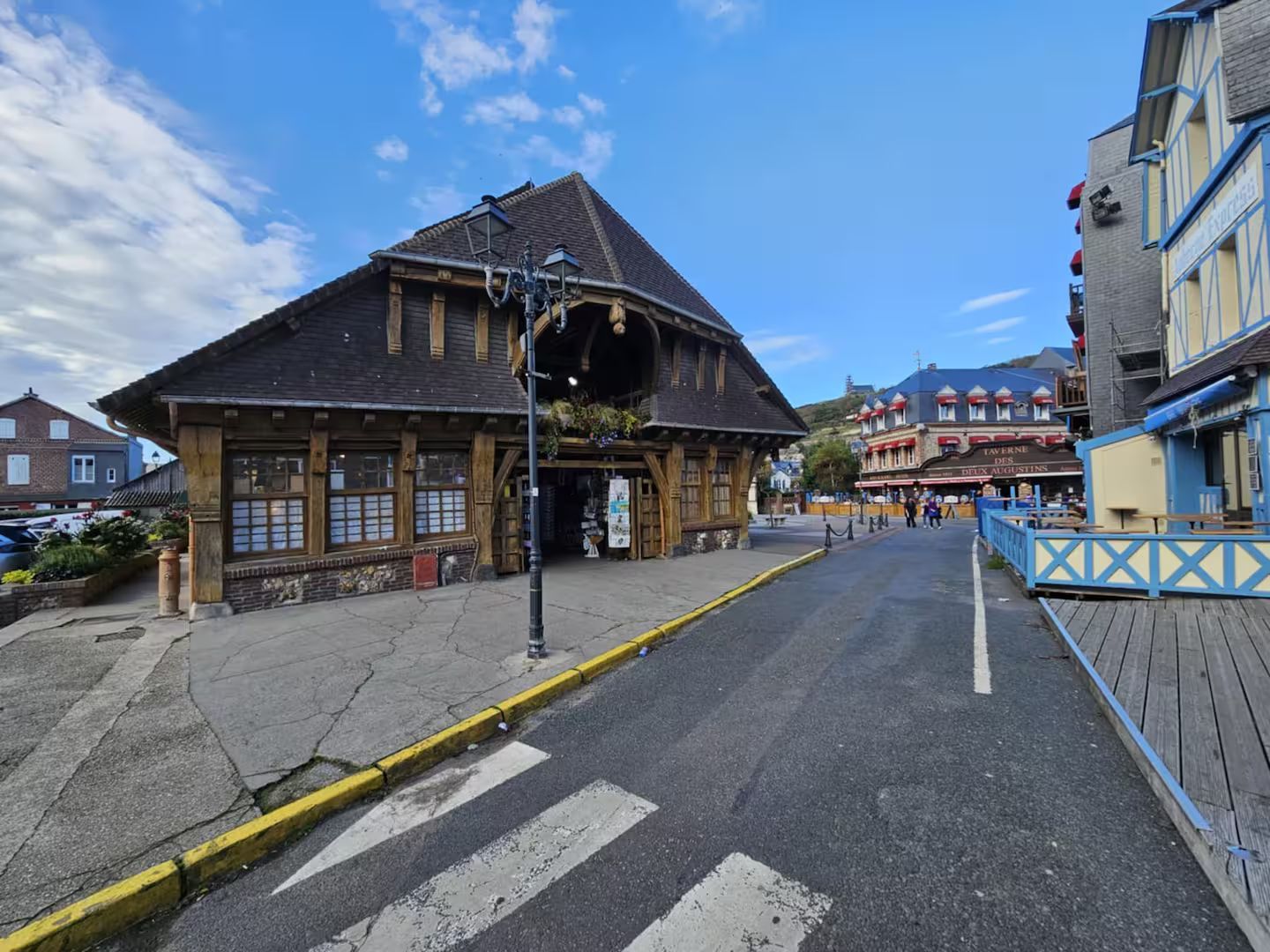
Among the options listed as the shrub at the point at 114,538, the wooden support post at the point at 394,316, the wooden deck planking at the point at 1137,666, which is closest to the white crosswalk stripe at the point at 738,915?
the wooden deck planking at the point at 1137,666

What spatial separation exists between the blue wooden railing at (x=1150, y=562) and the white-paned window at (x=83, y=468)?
190 ft

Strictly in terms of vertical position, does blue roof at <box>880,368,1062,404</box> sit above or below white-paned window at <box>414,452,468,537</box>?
above

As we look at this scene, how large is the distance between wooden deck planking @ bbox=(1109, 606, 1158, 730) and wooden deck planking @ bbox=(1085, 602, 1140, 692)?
0.04 metres

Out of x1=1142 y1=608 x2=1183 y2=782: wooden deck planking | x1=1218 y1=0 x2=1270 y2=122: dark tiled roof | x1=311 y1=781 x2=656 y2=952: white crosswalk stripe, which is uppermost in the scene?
x1=1218 y1=0 x2=1270 y2=122: dark tiled roof

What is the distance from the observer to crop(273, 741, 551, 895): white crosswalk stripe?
3.06 meters

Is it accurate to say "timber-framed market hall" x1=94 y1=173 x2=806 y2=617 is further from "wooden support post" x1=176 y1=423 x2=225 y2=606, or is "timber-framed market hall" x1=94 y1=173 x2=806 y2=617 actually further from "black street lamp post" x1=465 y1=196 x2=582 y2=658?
"black street lamp post" x1=465 y1=196 x2=582 y2=658

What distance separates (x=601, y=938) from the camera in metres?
2.39

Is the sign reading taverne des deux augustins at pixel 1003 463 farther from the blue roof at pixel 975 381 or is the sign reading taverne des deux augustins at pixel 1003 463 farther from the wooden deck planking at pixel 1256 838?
the wooden deck planking at pixel 1256 838

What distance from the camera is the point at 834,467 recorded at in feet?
167

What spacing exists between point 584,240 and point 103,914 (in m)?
12.6

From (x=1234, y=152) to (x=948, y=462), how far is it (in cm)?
3196

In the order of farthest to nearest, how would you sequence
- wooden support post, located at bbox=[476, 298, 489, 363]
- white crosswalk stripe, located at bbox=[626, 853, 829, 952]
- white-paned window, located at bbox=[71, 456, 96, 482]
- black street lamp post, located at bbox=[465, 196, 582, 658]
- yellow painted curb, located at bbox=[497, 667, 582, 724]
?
white-paned window, located at bbox=[71, 456, 96, 482], wooden support post, located at bbox=[476, 298, 489, 363], black street lamp post, located at bbox=[465, 196, 582, 658], yellow painted curb, located at bbox=[497, 667, 582, 724], white crosswalk stripe, located at bbox=[626, 853, 829, 952]

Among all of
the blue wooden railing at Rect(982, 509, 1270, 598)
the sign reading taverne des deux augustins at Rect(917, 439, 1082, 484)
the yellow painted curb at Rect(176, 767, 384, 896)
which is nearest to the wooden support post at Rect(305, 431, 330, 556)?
the yellow painted curb at Rect(176, 767, 384, 896)

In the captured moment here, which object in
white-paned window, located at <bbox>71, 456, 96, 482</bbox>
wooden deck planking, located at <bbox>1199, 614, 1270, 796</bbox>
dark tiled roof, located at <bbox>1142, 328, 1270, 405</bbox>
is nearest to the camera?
wooden deck planking, located at <bbox>1199, 614, 1270, 796</bbox>
